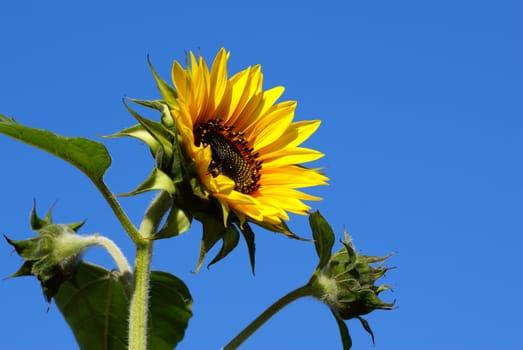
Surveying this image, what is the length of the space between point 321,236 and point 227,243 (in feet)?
1.68

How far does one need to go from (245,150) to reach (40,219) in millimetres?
803

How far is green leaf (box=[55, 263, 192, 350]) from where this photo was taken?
346 centimetres

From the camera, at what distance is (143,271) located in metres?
3.00

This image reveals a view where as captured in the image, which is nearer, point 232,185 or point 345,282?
point 232,185

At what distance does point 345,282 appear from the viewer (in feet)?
11.3

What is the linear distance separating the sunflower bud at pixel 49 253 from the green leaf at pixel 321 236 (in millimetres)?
821

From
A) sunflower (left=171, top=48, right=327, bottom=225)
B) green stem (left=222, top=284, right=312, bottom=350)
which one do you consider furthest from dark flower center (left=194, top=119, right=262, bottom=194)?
green stem (left=222, top=284, right=312, bottom=350)

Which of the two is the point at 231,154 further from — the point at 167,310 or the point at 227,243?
the point at 167,310

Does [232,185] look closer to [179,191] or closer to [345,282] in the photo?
[179,191]

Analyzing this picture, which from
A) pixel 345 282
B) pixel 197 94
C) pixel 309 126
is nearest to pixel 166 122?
pixel 197 94

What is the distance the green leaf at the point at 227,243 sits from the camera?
296 centimetres

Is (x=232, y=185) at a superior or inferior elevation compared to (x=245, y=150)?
inferior

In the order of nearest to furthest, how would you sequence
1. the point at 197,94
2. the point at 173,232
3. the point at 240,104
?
the point at 173,232, the point at 197,94, the point at 240,104

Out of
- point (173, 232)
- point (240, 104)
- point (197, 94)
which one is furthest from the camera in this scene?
point (240, 104)
